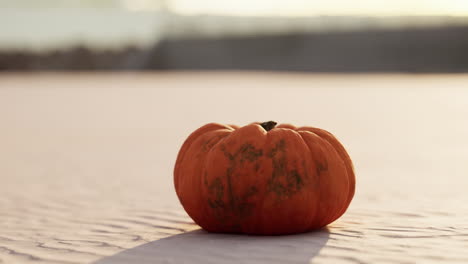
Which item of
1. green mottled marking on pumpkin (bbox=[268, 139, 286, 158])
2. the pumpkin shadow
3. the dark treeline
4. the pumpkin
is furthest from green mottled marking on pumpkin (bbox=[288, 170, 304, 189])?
the dark treeline

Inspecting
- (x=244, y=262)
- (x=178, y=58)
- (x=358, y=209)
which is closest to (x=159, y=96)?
(x=358, y=209)

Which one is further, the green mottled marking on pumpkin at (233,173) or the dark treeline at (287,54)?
the dark treeline at (287,54)

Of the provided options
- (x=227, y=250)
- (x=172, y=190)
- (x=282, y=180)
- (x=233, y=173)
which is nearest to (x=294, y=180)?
(x=282, y=180)

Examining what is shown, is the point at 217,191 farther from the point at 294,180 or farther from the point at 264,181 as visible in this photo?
the point at 294,180

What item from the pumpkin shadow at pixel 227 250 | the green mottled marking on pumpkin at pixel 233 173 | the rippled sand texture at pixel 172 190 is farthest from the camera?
the green mottled marking on pumpkin at pixel 233 173

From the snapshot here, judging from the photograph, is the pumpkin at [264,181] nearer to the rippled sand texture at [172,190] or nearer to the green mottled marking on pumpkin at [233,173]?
A: the green mottled marking on pumpkin at [233,173]

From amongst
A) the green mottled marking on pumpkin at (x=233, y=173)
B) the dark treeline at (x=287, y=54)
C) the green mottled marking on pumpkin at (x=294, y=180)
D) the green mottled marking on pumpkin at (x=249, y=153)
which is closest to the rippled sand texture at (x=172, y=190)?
the green mottled marking on pumpkin at (x=233, y=173)

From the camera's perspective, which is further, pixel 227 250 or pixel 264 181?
pixel 264 181

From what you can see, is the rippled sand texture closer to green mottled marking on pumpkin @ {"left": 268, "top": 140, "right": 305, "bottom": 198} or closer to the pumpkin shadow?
the pumpkin shadow
